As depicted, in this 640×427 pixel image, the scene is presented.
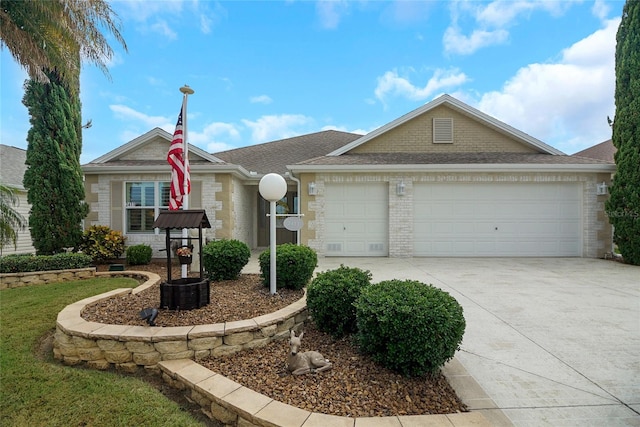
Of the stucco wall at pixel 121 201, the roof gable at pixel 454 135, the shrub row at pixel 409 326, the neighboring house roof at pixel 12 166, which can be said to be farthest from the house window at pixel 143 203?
the shrub row at pixel 409 326

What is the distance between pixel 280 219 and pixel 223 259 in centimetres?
768

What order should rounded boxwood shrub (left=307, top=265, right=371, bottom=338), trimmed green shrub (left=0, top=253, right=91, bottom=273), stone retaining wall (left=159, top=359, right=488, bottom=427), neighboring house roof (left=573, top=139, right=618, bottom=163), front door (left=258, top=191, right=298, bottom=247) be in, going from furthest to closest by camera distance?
neighboring house roof (left=573, top=139, right=618, bottom=163) → front door (left=258, top=191, right=298, bottom=247) → trimmed green shrub (left=0, top=253, right=91, bottom=273) → rounded boxwood shrub (left=307, top=265, right=371, bottom=338) → stone retaining wall (left=159, top=359, right=488, bottom=427)

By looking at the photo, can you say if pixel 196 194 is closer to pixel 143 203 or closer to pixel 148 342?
pixel 143 203

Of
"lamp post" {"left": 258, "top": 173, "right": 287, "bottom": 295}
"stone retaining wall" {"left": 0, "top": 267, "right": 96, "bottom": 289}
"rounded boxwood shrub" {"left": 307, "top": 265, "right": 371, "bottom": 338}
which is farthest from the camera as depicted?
"stone retaining wall" {"left": 0, "top": 267, "right": 96, "bottom": 289}

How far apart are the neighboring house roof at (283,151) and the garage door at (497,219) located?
19.0 ft

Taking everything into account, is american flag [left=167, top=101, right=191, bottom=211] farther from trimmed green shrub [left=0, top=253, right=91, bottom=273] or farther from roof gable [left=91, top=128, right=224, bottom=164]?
roof gable [left=91, top=128, right=224, bottom=164]

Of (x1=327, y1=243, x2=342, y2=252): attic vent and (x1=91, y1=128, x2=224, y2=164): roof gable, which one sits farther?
(x1=327, y1=243, x2=342, y2=252): attic vent

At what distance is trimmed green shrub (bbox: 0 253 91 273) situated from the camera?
7121mm

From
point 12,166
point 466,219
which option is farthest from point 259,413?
point 12,166

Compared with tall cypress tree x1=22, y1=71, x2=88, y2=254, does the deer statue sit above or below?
below

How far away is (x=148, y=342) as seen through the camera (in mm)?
3105

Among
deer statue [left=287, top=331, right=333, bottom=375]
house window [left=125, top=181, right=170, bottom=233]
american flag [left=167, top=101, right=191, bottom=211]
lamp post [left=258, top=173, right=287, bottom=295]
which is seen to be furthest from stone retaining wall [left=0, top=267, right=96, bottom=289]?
deer statue [left=287, top=331, right=333, bottom=375]

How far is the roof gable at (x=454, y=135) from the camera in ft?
36.8

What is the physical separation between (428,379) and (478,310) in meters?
2.58
